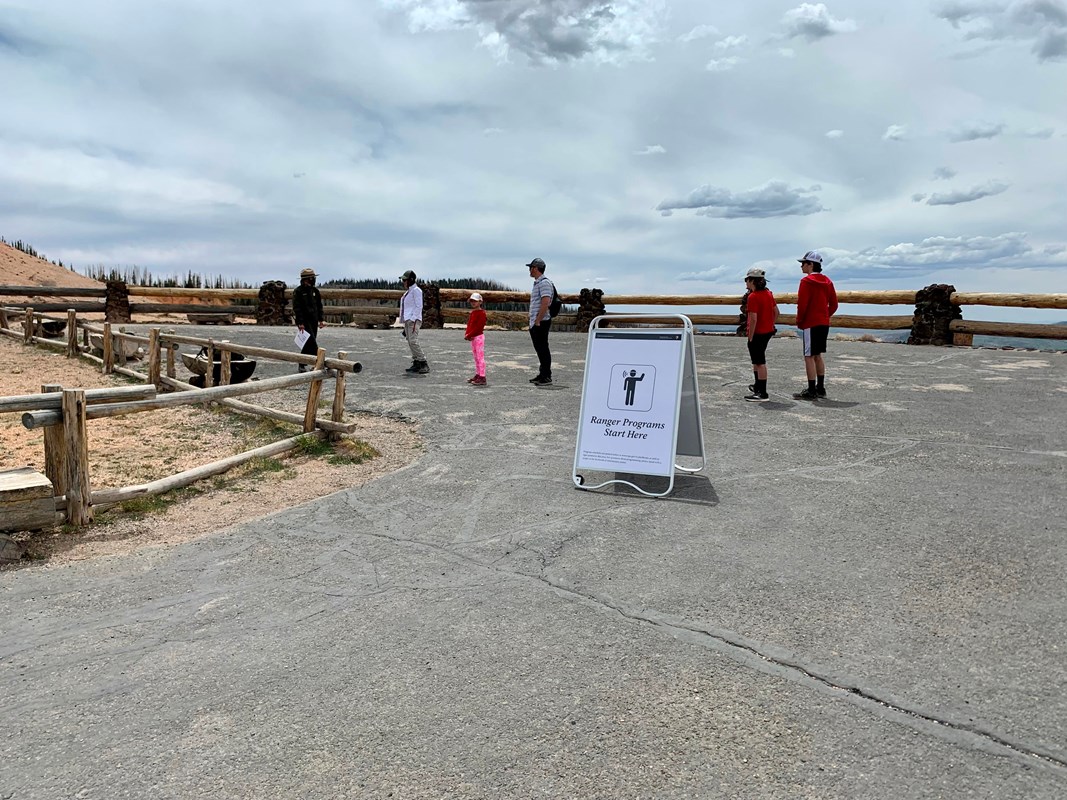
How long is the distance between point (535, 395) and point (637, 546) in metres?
6.15

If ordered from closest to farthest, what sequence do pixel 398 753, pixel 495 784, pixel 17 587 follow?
pixel 495 784 → pixel 398 753 → pixel 17 587

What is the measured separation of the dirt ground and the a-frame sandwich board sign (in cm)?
201

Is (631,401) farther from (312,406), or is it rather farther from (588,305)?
(588,305)

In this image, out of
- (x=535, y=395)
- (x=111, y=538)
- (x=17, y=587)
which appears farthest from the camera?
(x=535, y=395)

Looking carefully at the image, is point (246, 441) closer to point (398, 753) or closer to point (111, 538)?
point (111, 538)

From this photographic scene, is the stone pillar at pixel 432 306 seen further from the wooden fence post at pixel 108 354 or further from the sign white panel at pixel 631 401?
the sign white panel at pixel 631 401

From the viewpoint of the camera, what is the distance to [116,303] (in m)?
24.5

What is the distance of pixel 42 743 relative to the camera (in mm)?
2877

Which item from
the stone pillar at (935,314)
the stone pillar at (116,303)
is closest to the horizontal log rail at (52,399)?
the stone pillar at (935,314)

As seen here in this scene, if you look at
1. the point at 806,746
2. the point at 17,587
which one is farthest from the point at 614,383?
the point at 17,587

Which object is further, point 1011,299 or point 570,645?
point 1011,299

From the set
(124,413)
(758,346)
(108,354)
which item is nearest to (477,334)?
(758,346)

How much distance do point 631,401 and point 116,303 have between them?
23.4m

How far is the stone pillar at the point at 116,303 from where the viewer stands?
24.4 m
